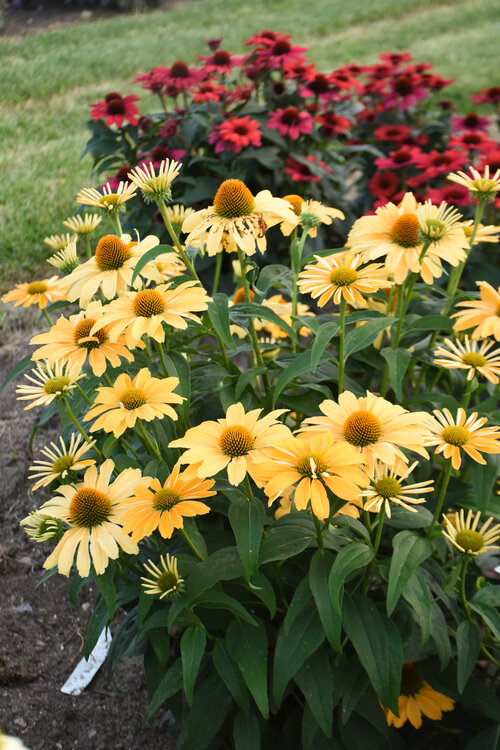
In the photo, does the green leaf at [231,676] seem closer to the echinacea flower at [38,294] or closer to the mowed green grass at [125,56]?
the echinacea flower at [38,294]

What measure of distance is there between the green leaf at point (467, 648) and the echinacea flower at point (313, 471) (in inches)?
20.9

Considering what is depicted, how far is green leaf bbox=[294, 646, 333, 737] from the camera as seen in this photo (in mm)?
1270

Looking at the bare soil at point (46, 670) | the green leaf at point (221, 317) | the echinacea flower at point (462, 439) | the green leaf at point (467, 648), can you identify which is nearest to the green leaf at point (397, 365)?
the echinacea flower at point (462, 439)

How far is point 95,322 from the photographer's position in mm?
1373

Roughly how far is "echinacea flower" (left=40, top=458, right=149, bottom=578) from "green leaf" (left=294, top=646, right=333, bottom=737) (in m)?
0.43

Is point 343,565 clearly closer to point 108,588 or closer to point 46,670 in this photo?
point 108,588

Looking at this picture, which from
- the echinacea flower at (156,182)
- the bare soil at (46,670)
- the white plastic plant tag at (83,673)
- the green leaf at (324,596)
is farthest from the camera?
the white plastic plant tag at (83,673)

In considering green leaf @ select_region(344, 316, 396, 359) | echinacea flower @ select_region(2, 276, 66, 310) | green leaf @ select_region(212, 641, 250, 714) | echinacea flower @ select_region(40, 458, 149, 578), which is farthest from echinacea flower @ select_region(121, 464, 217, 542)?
echinacea flower @ select_region(2, 276, 66, 310)

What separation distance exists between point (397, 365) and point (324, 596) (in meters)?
0.56

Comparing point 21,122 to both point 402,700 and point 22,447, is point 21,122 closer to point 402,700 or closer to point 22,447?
point 22,447

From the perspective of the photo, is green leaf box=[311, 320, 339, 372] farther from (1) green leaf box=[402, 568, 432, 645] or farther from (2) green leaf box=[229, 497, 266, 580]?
(1) green leaf box=[402, 568, 432, 645]

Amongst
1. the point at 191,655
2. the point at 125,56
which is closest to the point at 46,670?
the point at 191,655

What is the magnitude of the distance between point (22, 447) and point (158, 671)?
150 centimetres

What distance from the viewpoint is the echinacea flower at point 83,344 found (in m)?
1.31
